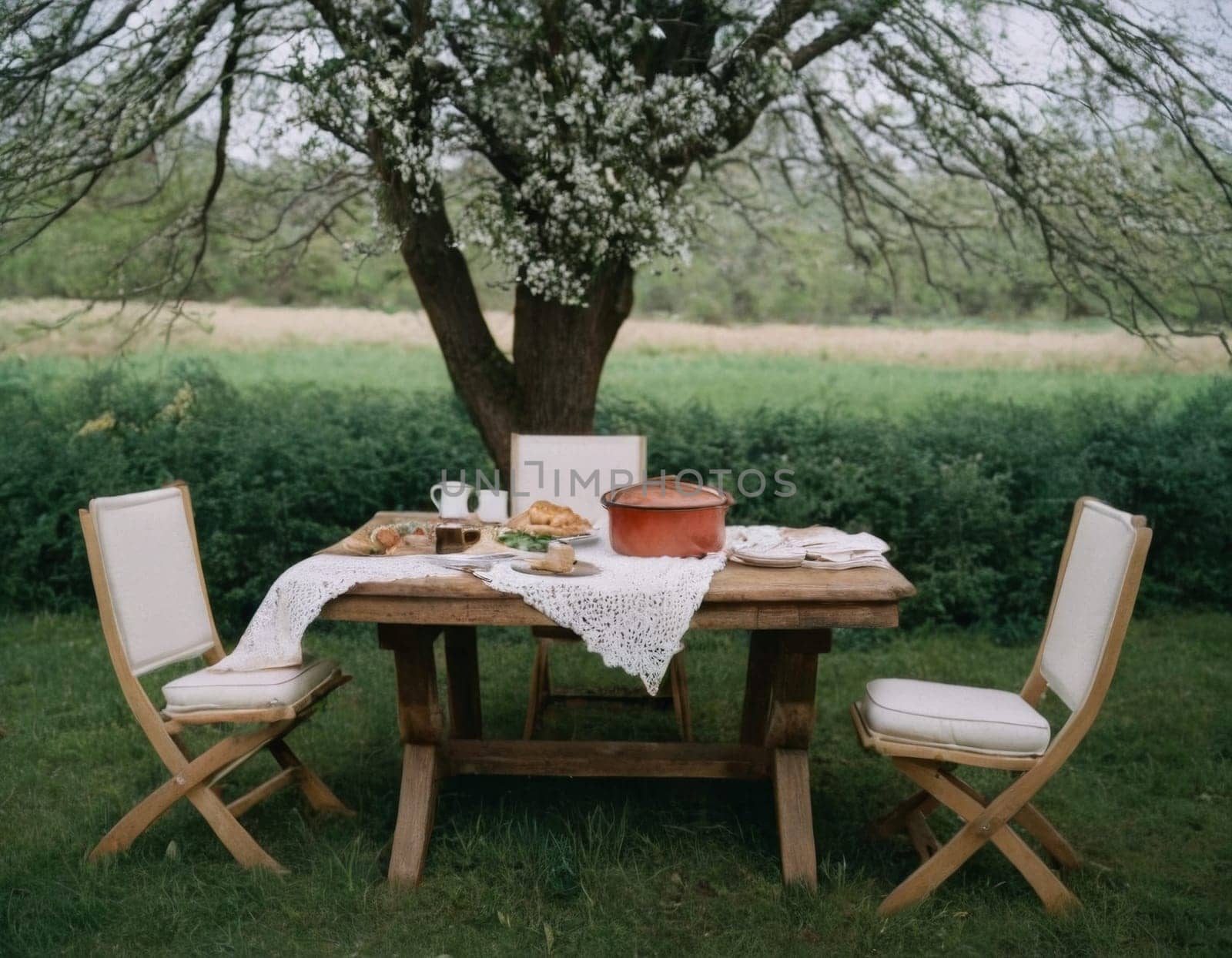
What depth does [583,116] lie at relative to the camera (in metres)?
4.64

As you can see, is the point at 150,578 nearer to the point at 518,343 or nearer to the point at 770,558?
the point at 770,558

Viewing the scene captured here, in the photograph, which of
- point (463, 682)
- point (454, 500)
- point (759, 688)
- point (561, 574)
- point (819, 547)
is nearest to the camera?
point (561, 574)

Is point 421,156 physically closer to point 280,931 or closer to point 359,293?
point 280,931

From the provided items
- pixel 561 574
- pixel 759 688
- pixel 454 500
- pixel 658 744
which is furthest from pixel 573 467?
pixel 561 574

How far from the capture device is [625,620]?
2783mm

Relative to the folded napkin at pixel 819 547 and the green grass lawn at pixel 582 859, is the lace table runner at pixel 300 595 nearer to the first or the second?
the green grass lawn at pixel 582 859

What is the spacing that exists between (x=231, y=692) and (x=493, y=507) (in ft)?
3.46

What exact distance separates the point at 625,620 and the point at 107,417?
4732 mm

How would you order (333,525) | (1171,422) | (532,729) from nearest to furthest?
(532,729) < (333,525) < (1171,422)

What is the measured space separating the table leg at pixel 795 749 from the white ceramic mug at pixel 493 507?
1.08 meters

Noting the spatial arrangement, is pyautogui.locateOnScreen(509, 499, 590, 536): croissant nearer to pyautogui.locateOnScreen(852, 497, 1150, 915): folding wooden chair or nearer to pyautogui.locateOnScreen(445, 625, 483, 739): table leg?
pyautogui.locateOnScreen(445, 625, 483, 739): table leg

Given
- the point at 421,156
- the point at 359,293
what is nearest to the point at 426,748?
the point at 421,156

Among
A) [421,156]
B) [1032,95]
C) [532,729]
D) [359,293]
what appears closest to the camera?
[532,729]

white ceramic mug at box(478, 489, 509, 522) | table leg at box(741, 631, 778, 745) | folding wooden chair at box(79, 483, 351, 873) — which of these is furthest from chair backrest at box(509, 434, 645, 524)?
folding wooden chair at box(79, 483, 351, 873)
